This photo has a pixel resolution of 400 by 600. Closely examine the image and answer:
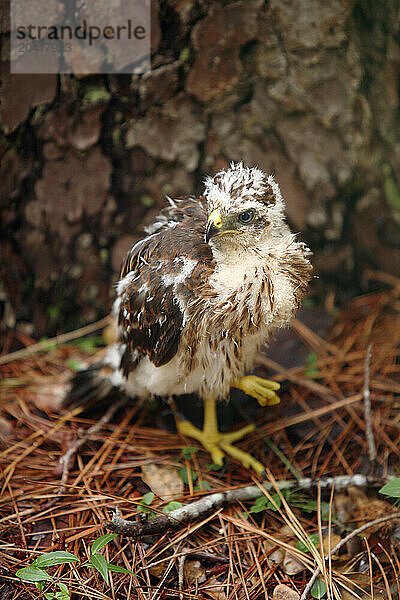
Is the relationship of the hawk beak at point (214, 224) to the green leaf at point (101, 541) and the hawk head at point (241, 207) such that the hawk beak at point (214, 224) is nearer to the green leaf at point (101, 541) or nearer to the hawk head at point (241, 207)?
the hawk head at point (241, 207)

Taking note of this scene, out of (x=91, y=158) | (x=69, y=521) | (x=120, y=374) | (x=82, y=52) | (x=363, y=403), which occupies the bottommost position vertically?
(x=69, y=521)

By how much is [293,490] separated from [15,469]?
1.24 meters

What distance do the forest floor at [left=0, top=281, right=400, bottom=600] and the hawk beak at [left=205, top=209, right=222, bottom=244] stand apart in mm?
1098

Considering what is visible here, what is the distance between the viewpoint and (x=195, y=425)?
8.96 ft

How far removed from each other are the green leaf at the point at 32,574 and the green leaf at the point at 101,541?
0.17 meters

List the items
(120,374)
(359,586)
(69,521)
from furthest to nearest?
(120,374) < (69,521) < (359,586)

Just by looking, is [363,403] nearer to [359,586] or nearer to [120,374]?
[359,586]

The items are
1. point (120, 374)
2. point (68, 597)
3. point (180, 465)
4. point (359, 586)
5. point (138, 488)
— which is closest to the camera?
point (68, 597)

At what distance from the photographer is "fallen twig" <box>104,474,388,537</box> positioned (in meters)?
1.90

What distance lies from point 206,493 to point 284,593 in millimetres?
512

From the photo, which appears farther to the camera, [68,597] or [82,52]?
[82,52]

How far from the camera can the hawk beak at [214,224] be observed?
6.22ft

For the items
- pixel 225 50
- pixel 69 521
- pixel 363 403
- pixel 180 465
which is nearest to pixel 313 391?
pixel 363 403

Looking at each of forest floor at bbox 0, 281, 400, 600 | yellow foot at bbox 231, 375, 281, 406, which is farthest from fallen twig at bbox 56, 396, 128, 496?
yellow foot at bbox 231, 375, 281, 406
